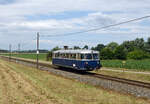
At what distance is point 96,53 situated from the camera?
29.1 m

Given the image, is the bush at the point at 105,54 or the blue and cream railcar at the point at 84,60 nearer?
the blue and cream railcar at the point at 84,60

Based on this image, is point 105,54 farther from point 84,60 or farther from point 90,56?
point 84,60

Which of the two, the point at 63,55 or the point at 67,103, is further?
the point at 63,55

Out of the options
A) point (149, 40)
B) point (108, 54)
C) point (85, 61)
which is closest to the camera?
point (85, 61)

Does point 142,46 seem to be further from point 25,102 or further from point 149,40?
point 25,102

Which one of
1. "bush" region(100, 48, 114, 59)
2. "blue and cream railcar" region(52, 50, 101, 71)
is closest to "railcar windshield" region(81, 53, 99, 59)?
"blue and cream railcar" region(52, 50, 101, 71)

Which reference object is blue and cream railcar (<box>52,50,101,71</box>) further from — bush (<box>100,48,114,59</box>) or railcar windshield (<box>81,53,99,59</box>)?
bush (<box>100,48,114,59</box>)

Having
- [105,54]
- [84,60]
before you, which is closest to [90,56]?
[84,60]

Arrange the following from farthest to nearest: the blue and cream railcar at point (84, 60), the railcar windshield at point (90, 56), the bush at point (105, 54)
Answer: the bush at point (105, 54) → the railcar windshield at point (90, 56) → the blue and cream railcar at point (84, 60)

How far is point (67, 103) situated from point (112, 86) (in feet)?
26.2

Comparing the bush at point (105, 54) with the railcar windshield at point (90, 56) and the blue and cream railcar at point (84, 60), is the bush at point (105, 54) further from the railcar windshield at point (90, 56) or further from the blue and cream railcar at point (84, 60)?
the railcar windshield at point (90, 56)

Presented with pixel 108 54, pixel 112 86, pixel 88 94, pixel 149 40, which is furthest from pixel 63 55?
pixel 149 40

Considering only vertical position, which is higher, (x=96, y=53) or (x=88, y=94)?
(x=96, y=53)

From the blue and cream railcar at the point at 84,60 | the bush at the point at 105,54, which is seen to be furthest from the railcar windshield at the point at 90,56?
the bush at the point at 105,54
